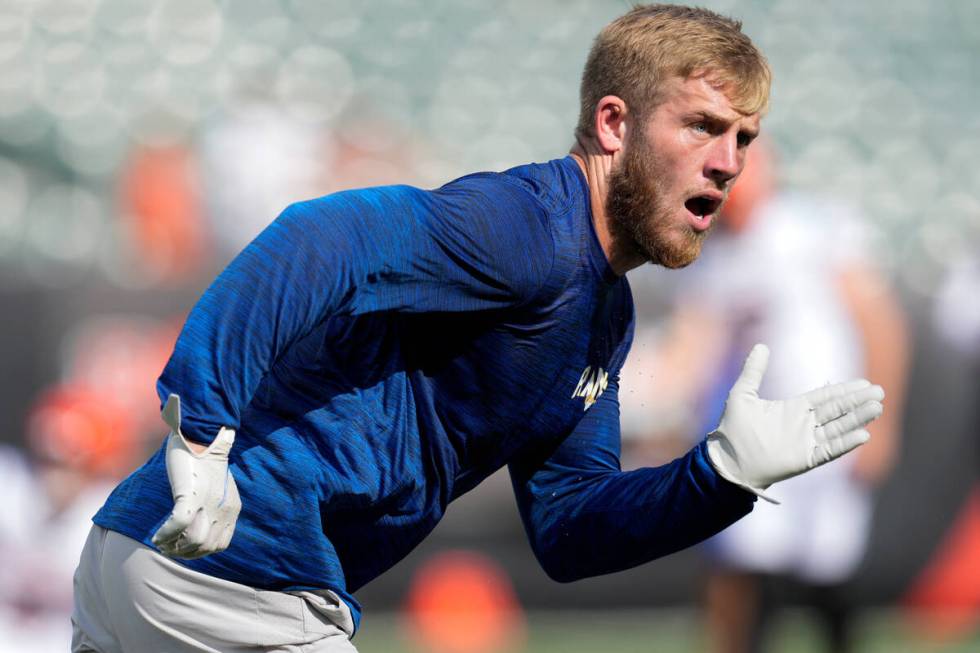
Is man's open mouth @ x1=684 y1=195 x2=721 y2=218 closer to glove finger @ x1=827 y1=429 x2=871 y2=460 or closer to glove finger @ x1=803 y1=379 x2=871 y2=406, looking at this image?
glove finger @ x1=803 y1=379 x2=871 y2=406

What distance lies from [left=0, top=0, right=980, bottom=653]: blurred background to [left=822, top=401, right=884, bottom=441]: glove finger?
3328 millimetres

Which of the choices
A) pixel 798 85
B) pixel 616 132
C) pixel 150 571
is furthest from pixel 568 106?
pixel 150 571

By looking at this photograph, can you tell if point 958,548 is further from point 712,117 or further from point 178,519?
point 178,519

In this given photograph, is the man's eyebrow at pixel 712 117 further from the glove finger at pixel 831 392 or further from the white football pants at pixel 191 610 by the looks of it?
the white football pants at pixel 191 610

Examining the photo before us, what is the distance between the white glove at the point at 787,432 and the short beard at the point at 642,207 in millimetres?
349

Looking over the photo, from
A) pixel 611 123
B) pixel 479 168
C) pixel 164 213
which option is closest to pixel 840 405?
Result: pixel 611 123

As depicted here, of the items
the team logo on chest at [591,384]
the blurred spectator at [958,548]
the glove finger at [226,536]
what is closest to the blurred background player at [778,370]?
the blurred spectator at [958,548]

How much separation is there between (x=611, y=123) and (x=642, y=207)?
0.66 ft

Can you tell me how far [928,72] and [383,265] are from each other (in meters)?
7.63

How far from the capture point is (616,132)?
2.81m

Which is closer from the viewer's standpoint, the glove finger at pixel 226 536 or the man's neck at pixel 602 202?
the glove finger at pixel 226 536

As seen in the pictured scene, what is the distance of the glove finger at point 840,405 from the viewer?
2619mm

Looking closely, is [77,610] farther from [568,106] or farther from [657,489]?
[568,106]

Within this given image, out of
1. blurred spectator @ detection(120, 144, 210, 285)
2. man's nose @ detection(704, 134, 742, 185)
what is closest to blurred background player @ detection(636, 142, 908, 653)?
blurred spectator @ detection(120, 144, 210, 285)
